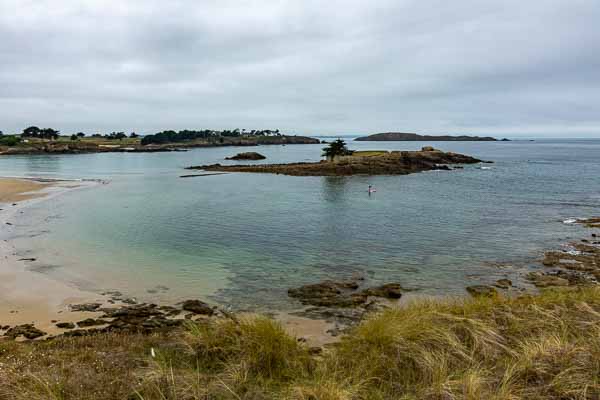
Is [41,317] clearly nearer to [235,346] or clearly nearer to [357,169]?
[235,346]

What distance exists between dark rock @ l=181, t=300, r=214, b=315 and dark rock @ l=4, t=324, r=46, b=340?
4011 mm

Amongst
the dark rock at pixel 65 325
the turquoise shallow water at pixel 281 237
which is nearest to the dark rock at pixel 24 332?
the dark rock at pixel 65 325

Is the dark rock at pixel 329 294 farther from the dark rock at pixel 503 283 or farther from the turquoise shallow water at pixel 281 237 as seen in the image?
the dark rock at pixel 503 283

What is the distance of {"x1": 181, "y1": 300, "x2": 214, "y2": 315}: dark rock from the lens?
42.2 feet

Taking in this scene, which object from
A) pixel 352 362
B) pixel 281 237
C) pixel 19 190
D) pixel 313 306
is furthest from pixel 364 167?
pixel 352 362

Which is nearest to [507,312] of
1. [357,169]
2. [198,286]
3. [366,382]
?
[366,382]

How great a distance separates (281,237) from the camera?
930 inches

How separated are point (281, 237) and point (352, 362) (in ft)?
53.8

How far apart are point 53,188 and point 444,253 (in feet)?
154

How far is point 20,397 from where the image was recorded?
19.1 ft

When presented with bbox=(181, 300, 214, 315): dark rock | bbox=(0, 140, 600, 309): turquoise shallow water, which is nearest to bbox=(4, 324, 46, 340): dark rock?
bbox=(0, 140, 600, 309): turquoise shallow water

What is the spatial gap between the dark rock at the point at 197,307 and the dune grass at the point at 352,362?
3428mm

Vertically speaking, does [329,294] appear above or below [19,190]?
below

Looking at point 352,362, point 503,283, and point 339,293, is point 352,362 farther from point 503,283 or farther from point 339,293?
point 503,283
